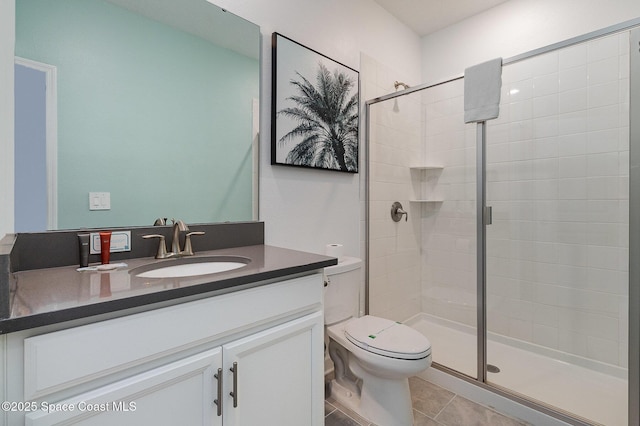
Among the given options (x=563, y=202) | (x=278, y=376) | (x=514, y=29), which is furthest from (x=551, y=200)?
(x=278, y=376)

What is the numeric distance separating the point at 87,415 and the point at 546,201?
2491 mm

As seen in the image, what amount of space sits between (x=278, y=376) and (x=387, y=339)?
66cm

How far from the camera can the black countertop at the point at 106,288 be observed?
63 cm

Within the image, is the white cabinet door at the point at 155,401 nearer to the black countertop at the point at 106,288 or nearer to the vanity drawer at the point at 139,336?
the vanity drawer at the point at 139,336

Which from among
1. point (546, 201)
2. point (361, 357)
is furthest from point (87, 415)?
point (546, 201)

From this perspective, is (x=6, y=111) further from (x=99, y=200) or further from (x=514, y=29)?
(x=514, y=29)

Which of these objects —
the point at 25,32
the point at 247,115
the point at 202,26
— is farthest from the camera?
the point at 247,115

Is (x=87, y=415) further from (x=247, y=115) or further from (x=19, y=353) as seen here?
(x=247, y=115)

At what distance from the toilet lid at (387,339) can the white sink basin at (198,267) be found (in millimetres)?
708

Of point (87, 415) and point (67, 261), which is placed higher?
point (67, 261)

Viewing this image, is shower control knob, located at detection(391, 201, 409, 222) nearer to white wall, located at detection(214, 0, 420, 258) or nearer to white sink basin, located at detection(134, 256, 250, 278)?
white wall, located at detection(214, 0, 420, 258)

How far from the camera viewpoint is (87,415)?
2.23ft

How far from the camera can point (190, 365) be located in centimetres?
83

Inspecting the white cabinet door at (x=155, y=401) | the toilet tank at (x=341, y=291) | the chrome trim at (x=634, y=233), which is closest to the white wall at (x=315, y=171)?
the toilet tank at (x=341, y=291)
